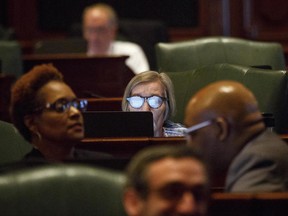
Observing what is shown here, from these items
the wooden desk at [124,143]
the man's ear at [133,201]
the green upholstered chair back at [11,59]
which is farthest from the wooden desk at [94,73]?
the man's ear at [133,201]

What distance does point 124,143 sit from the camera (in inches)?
162

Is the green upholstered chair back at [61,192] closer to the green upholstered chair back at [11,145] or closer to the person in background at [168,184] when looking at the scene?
the person in background at [168,184]

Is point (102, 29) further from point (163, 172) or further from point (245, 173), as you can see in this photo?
point (163, 172)

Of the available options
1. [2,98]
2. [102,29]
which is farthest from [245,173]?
[102,29]

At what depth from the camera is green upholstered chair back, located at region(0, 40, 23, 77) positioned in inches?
263

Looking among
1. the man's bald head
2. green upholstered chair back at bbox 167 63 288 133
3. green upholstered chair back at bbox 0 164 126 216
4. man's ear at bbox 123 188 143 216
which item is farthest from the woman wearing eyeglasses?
man's ear at bbox 123 188 143 216

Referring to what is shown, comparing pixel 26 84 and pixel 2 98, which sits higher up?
pixel 26 84

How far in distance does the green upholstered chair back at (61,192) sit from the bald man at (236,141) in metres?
0.47

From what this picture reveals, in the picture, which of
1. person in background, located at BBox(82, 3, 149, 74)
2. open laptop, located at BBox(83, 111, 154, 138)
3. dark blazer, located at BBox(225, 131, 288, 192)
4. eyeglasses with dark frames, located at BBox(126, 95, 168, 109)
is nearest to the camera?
dark blazer, located at BBox(225, 131, 288, 192)

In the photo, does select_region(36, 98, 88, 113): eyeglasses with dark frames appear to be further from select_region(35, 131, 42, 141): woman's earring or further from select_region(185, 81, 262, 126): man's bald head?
select_region(185, 81, 262, 126): man's bald head

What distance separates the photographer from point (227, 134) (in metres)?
3.30

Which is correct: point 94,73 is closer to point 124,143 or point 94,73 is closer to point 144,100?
point 144,100

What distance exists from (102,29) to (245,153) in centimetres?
424

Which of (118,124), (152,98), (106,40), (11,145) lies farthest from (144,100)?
(106,40)
